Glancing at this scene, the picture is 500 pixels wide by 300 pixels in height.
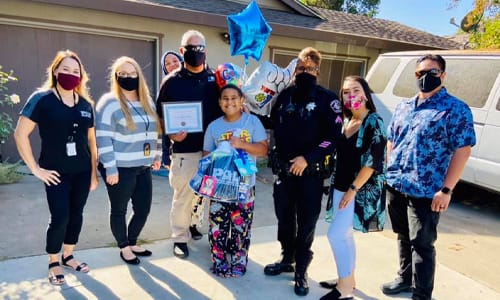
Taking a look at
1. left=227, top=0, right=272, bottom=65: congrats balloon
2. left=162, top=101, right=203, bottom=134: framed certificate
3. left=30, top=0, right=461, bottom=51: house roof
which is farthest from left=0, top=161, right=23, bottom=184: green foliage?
left=227, top=0, right=272, bottom=65: congrats balloon

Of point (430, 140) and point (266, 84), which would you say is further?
point (266, 84)

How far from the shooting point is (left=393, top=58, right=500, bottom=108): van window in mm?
5195

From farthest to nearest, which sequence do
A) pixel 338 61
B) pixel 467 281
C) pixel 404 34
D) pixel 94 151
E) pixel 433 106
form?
pixel 404 34
pixel 338 61
pixel 467 281
pixel 94 151
pixel 433 106

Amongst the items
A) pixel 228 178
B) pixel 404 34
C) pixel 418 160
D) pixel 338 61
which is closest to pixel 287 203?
pixel 228 178

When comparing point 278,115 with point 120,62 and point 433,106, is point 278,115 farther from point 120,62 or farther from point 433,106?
point 120,62

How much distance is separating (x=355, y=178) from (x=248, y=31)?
1559mm

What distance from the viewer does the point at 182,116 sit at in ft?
10.6

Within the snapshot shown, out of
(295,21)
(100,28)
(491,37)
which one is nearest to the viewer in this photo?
(100,28)

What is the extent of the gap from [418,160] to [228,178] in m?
1.39

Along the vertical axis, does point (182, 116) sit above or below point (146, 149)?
above

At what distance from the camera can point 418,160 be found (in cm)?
270

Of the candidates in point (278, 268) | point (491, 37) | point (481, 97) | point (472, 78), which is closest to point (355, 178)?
point (278, 268)

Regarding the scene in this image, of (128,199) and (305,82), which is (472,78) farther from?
(128,199)

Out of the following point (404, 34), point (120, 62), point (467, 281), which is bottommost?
point (467, 281)
